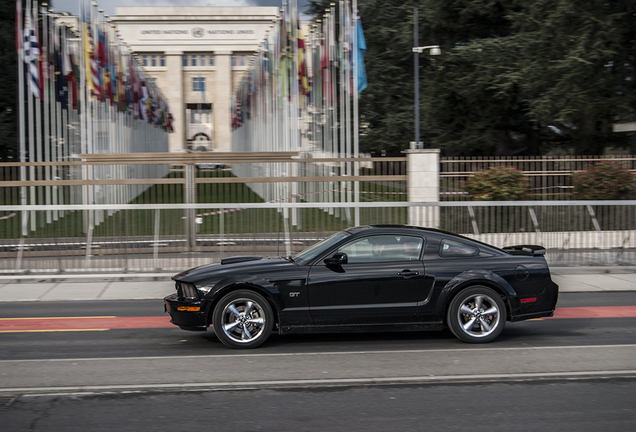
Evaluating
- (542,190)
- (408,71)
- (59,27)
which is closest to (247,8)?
(408,71)

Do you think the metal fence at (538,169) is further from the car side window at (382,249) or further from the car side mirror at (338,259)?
the car side mirror at (338,259)

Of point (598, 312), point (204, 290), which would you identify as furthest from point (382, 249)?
point (598, 312)

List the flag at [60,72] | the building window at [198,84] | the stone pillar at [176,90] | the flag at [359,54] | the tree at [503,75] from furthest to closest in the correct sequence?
the building window at [198,84]
the stone pillar at [176,90]
the flag at [60,72]
the tree at [503,75]
the flag at [359,54]

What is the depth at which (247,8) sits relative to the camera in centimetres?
9944

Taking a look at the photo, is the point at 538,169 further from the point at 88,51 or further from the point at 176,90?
the point at 176,90

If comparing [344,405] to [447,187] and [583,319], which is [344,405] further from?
[447,187]

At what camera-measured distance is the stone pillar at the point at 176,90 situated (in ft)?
335

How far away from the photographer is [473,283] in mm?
8031

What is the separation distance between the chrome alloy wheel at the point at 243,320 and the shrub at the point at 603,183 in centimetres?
1456

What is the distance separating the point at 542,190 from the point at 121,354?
49.1 ft

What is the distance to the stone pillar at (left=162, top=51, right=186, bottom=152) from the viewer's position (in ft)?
335

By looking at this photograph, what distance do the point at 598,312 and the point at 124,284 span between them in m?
8.64

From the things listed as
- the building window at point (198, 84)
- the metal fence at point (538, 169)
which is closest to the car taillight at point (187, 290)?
the metal fence at point (538, 169)

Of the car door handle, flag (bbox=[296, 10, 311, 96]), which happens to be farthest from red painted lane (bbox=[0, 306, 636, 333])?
flag (bbox=[296, 10, 311, 96])
